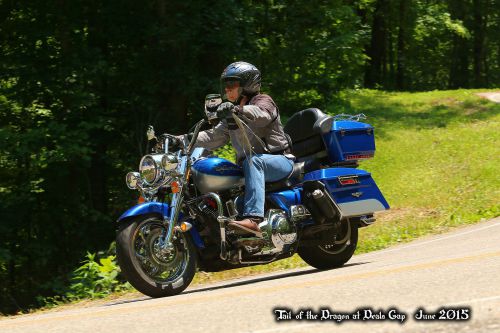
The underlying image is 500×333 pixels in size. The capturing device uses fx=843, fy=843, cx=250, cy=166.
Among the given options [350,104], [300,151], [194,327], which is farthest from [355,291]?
[350,104]

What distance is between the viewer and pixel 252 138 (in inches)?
333

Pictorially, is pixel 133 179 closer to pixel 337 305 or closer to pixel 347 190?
pixel 347 190

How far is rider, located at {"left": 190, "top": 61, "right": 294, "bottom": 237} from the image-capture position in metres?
8.13

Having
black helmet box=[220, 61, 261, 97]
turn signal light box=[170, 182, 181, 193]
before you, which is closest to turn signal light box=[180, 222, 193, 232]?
turn signal light box=[170, 182, 181, 193]

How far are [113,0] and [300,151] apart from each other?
11511 millimetres

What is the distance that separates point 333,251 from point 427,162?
11018mm

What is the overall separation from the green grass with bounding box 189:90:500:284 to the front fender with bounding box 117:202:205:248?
276cm

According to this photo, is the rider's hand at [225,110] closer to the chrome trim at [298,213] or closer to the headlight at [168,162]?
the headlight at [168,162]

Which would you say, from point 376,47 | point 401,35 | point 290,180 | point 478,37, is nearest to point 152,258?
point 290,180

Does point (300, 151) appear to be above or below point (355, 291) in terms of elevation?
above

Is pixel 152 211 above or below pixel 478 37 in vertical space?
below

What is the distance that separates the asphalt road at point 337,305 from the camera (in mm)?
5188

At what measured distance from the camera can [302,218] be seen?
29.1 feet

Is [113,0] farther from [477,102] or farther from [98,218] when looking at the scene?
[477,102]
